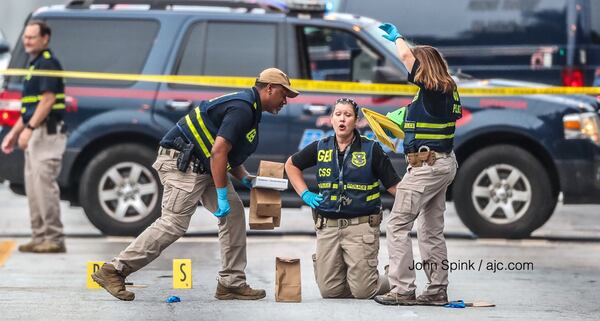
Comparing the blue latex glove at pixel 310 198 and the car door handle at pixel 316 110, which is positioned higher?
the car door handle at pixel 316 110

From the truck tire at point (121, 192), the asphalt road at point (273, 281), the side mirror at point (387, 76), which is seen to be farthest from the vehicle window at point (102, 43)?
the side mirror at point (387, 76)

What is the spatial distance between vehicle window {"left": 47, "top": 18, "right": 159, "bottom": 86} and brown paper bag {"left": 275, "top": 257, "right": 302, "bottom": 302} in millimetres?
4402

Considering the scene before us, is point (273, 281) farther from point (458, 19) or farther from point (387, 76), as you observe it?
point (458, 19)

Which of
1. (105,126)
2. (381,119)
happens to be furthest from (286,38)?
(381,119)

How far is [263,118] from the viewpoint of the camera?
13445 millimetres

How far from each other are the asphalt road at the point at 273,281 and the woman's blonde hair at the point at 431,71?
130cm

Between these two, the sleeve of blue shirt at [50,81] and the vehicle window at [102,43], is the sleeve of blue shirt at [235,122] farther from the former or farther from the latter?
the vehicle window at [102,43]

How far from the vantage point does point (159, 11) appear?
13.8 metres

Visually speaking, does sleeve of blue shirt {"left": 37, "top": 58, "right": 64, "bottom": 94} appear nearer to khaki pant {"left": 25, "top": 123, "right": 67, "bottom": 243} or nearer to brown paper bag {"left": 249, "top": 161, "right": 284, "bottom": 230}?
khaki pant {"left": 25, "top": 123, "right": 67, "bottom": 243}

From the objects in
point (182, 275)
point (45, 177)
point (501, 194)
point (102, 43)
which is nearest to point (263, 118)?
point (102, 43)

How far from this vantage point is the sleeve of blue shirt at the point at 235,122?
9.31m

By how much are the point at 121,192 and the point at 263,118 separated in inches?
54.0

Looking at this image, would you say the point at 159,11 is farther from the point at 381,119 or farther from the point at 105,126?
the point at 381,119

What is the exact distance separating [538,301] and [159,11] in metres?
5.21
